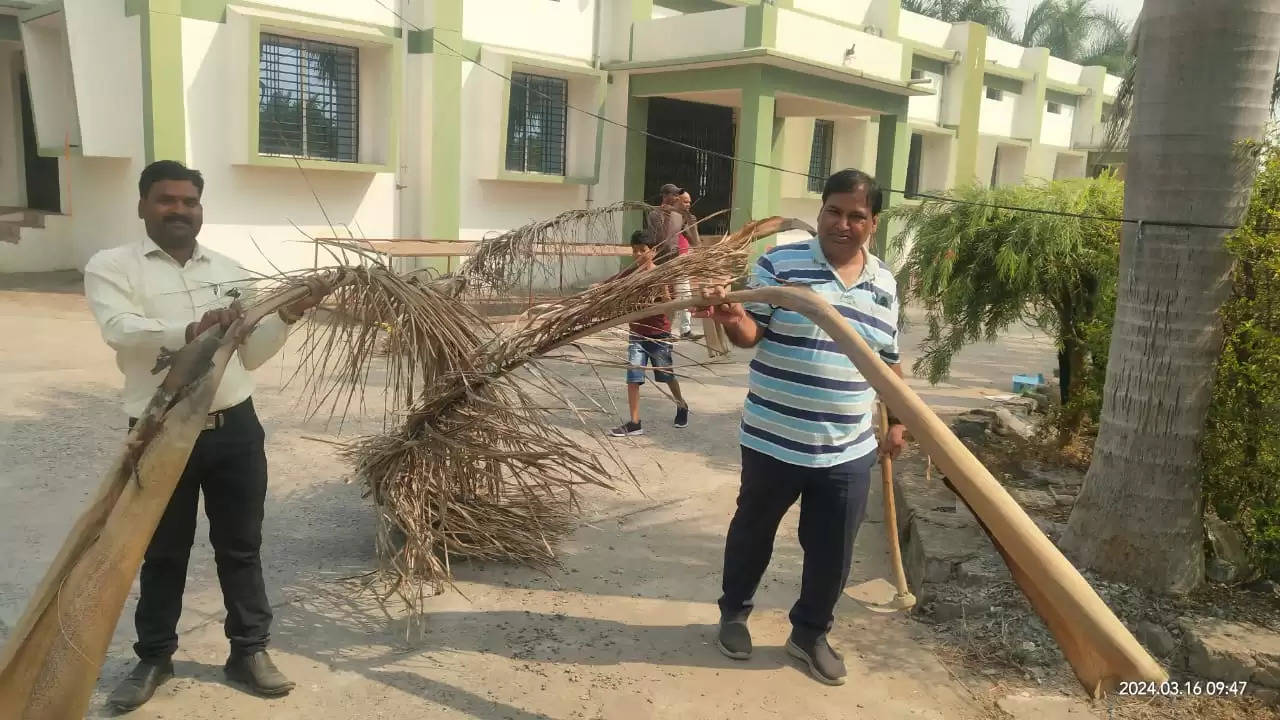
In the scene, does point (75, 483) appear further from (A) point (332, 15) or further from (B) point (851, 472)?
(A) point (332, 15)

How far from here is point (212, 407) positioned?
269cm

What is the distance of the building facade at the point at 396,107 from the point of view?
10.4 meters

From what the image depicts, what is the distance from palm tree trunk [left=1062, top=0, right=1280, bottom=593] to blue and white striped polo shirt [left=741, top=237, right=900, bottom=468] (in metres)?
1.27

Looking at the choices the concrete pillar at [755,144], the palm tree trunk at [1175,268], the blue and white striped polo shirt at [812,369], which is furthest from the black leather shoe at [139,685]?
the concrete pillar at [755,144]

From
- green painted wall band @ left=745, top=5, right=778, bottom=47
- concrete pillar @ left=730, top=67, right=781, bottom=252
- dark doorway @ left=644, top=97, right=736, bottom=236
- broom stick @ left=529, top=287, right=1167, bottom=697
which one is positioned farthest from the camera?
dark doorway @ left=644, top=97, right=736, bottom=236

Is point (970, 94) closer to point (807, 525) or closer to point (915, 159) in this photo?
point (915, 159)

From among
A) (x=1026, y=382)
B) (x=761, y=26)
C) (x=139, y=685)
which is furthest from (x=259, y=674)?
(x=761, y=26)

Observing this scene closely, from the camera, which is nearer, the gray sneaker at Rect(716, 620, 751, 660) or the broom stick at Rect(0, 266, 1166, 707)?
the broom stick at Rect(0, 266, 1166, 707)

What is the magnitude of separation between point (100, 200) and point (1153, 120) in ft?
39.7

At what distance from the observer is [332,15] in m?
11.1

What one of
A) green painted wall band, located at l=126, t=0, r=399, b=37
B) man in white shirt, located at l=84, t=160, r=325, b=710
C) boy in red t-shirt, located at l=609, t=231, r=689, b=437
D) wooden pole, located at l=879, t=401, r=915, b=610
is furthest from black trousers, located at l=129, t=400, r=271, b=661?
green painted wall band, located at l=126, t=0, r=399, b=37

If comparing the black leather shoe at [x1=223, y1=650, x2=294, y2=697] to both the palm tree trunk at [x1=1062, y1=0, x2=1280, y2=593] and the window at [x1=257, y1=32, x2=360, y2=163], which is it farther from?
the window at [x1=257, y1=32, x2=360, y2=163]

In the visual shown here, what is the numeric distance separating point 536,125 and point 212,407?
11238 mm

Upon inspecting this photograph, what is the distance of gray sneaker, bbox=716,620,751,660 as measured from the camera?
3.31 m
